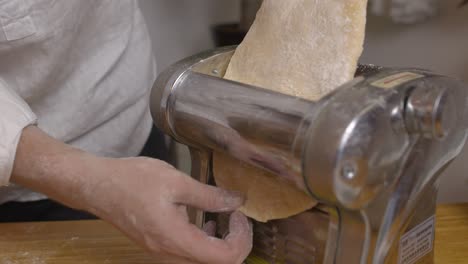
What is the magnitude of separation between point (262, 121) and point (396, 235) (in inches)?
6.6

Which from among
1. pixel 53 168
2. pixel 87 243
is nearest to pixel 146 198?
pixel 53 168

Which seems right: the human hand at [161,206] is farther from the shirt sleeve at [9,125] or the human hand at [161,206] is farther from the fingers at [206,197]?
the shirt sleeve at [9,125]

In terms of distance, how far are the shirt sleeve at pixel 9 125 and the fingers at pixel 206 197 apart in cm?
21

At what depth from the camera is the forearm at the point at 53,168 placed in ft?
1.99

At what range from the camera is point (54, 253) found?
79 centimetres

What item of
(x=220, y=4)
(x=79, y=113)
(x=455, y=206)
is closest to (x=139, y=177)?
(x=79, y=113)

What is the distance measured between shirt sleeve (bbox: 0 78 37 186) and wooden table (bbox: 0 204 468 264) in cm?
17

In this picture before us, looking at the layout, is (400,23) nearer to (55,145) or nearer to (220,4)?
(220,4)

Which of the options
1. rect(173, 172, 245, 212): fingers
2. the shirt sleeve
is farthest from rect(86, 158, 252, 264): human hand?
the shirt sleeve

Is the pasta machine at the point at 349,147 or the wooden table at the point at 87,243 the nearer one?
the pasta machine at the point at 349,147

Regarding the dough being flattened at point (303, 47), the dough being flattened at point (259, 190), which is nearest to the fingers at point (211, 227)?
the dough being flattened at point (259, 190)

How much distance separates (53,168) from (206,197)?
0.56 ft

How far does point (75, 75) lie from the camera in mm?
885

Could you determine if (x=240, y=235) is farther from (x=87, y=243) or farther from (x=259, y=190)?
(x=87, y=243)
